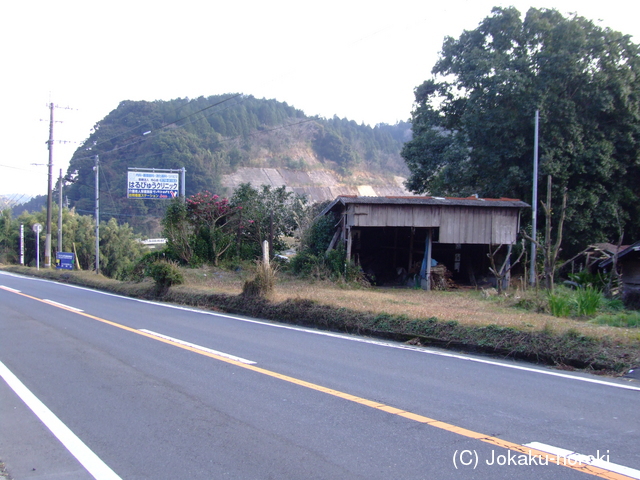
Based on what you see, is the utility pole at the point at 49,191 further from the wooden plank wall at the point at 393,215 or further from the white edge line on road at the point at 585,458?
the white edge line on road at the point at 585,458

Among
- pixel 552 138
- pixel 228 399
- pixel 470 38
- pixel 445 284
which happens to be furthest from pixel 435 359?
pixel 470 38

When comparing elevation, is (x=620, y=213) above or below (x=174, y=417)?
above

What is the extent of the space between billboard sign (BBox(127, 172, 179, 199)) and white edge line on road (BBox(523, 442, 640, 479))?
28.4m

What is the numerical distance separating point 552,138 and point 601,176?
310 centimetres

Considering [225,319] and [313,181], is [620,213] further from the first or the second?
[313,181]

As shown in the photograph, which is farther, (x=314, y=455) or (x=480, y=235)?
(x=480, y=235)

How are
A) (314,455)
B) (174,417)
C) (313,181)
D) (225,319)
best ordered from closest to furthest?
(314,455) < (174,417) < (225,319) < (313,181)

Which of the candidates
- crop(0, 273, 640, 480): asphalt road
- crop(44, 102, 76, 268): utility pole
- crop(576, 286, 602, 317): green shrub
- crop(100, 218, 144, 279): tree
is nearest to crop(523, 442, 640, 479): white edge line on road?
crop(0, 273, 640, 480): asphalt road

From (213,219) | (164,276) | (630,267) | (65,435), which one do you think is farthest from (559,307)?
(213,219)

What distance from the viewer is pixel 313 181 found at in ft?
338

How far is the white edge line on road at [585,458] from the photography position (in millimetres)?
4195

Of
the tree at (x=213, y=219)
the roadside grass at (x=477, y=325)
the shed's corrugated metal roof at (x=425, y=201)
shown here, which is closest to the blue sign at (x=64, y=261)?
the tree at (x=213, y=219)

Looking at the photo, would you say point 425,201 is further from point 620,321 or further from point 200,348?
point 200,348

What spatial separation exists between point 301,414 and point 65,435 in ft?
7.71
